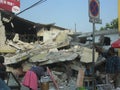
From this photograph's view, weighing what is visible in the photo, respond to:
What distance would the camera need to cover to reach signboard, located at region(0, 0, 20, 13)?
91.6 feet

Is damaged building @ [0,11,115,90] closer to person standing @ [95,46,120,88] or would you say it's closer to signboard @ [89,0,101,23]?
person standing @ [95,46,120,88]

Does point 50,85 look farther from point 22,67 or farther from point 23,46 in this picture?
point 23,46

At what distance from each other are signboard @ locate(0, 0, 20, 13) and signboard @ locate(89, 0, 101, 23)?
56.6ft

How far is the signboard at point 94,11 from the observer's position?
36.2 ft

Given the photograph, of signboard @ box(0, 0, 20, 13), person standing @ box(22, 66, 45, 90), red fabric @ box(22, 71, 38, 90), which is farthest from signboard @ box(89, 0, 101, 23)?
signboard @ box(0, 0, 20, 13)

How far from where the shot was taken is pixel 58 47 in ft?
62.8

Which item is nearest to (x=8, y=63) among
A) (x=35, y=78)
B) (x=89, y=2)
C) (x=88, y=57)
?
(x=88, y=57)

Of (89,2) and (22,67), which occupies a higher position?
(89,2)

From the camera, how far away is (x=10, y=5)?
93.5 ft

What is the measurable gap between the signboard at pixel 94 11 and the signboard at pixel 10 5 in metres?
17.3

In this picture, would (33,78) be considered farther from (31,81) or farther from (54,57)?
(54,57)

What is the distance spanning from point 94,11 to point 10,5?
1815 centimetres

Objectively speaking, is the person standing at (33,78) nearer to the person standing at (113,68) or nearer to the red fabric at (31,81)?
the red fabric at (31,81)

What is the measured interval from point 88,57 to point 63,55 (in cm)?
115
